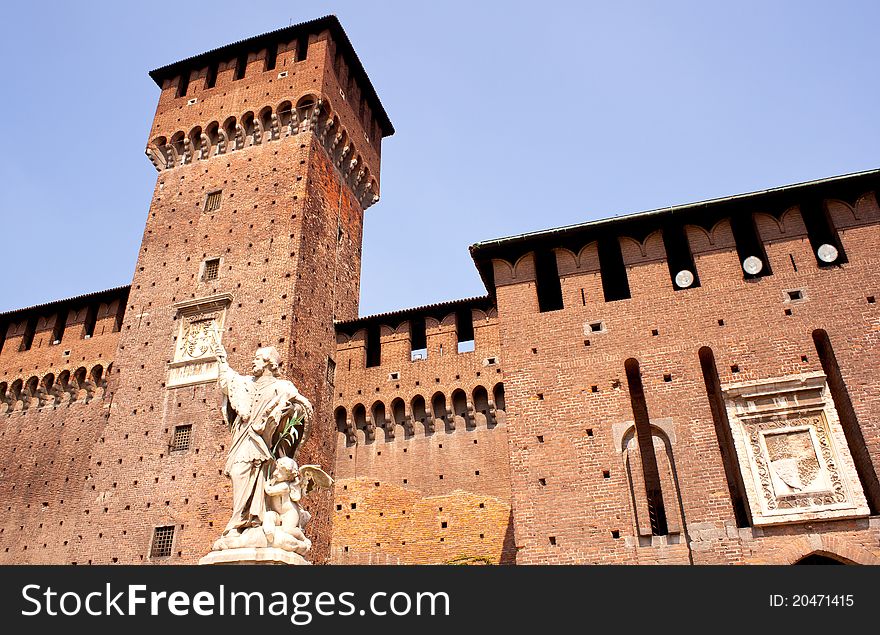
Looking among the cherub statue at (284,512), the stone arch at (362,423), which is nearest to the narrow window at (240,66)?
the stone arch at (362,423)

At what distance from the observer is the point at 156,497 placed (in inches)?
687


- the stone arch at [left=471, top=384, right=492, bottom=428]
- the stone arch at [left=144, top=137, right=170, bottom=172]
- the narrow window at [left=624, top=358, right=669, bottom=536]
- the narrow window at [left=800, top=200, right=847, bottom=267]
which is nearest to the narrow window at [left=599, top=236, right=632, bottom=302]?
the narrow window at [left=624, top=358, right=669, bottom=536]

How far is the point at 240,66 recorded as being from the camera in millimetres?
25344

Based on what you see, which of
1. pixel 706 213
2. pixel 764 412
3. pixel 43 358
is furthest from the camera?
pixel 43 358

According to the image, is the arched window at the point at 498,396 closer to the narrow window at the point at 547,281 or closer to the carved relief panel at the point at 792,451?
the narrow window at the point at 547,281

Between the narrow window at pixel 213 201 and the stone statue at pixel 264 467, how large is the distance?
49.2 feet

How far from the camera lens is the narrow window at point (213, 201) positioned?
880 inches

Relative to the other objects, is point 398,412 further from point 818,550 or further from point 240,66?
point 240,66
